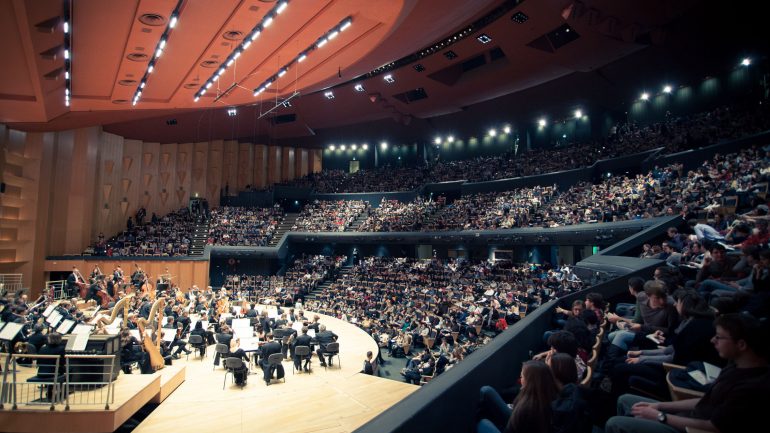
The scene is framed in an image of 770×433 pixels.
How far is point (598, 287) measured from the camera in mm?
7176

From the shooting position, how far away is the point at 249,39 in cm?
1188

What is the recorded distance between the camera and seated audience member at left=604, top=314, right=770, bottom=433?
1894 mm

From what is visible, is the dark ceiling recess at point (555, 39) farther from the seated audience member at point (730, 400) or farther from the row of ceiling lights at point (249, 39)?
the seated audience member at point (730, 400)

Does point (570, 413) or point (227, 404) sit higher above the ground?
point (570, 413)

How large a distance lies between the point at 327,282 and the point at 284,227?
6.84 m

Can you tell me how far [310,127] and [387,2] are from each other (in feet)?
71.4

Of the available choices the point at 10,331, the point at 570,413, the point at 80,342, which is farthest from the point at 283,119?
the point at 570,413

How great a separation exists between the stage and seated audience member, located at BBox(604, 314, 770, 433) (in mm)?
4953

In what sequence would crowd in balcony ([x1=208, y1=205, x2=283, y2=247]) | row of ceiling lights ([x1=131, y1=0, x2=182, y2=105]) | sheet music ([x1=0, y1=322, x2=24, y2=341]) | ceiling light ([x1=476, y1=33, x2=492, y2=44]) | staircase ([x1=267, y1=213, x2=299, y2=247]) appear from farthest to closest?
1. staircase ([x1=267, y1=213, x2=299, y2=247])
2. crowd in balcony ([x1=208, y1=205, x2=283, y2=247])
3. ceiling light ([x1=476, y1=33, x2=492, y2=44])
4. row of ceiling lights ([x1=131, y1=0, x2=182, y2=105])
5. sheet music ([x1=0, y1=322, x2=24, y2=341])

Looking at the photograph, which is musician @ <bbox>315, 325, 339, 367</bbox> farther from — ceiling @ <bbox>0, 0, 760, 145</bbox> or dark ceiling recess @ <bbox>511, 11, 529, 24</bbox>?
dark ceiling recess @ <bbox>511, 11, 529, 24</bbox>

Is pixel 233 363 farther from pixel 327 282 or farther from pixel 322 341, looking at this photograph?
pixel 327 282

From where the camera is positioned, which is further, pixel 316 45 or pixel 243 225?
pixel 243 225

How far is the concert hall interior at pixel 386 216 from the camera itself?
13.1 ft

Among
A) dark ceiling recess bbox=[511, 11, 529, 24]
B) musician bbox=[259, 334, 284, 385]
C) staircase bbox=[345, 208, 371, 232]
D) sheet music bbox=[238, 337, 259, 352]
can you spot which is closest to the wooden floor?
musician bbox=[259, 334, 284, 385]
